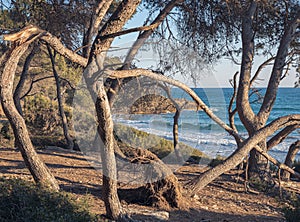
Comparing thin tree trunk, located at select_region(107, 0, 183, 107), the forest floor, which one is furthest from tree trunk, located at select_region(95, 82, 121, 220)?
thin tree trunk, located at select_region(107, 0, 183, 107)

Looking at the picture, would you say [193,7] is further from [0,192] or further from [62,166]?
[0,192]

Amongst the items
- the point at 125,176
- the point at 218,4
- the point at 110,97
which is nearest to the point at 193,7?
the point at 218,4

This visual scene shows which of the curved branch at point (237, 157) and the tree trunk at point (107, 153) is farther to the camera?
the curved branch at point (237, 157)

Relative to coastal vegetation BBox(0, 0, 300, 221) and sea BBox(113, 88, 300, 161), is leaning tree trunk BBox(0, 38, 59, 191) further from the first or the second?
sea BBox(113, 88, 300, 161)

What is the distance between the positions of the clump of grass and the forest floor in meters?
0.99

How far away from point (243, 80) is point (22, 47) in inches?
201

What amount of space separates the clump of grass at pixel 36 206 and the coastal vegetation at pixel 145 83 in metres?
0.01

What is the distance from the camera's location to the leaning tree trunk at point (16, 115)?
419cm

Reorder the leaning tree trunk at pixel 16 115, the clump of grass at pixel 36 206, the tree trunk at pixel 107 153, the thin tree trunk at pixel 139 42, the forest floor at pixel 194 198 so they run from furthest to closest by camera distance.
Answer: the thin tree trunk at pixel 139 42 < the forest floor at pixel 194 198 < the tree trunk at pixel 107 153 < the leaning tree trunk at pixel 16 115 < the clump of grass at pixel 36 206

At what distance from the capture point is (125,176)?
7.08 meters

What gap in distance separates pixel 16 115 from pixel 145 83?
3.54m

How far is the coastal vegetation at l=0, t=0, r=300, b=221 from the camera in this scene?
4.33 m

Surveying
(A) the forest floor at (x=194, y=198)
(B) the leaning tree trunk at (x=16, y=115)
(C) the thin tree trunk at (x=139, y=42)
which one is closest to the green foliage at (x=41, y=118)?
(A) the forest floor at (x=194, y=198)

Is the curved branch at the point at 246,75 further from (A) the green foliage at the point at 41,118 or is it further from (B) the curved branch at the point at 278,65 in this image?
(A) the green foliage at the point at 41,118
